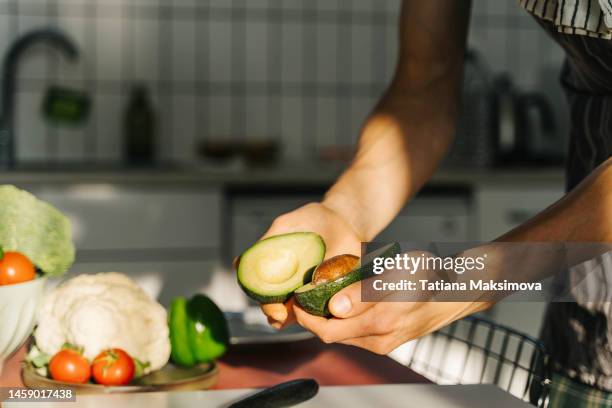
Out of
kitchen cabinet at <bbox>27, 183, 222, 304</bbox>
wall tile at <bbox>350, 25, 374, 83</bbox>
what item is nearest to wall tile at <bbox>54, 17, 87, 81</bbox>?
kitchen cabinet at <bbox>27, 183, 222, 304</bbox>

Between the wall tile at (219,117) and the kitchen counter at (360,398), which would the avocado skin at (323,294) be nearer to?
the kitchen counter at (360,398)

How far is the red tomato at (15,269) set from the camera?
2.55ft

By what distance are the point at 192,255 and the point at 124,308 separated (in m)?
1.70

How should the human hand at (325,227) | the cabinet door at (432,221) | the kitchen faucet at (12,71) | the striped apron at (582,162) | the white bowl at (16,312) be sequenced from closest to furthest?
1. the white bowl at (16,312)
2. the human hand at (325,227)
3. the striped apron at (582,162)
4. the cabinet door at (432,221)
5. the kitchen faucet at (12,71)

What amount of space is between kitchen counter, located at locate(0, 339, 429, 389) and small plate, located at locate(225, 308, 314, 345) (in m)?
0.02

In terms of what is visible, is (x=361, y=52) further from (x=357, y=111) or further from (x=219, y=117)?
(x=219, y=117)

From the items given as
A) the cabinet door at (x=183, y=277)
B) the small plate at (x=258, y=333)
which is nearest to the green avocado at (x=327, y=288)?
the small plate at (x=258, y=333)

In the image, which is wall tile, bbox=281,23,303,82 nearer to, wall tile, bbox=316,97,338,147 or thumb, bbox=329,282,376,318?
wall tile, bbox=316,97,338,147

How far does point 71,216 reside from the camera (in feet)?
8.64

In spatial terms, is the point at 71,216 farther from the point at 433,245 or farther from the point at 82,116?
the point at 433,245

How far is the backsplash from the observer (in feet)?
10.3

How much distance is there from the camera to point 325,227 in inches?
40.6

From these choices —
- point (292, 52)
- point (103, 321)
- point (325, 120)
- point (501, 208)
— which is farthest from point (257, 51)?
point (103, 321)

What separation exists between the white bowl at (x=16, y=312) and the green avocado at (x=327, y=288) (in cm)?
24
